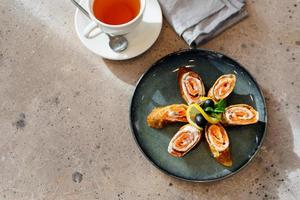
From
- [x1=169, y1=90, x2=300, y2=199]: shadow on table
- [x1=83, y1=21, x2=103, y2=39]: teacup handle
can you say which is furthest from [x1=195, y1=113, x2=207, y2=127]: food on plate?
[x1=83, y1=21, x2=103, y2=39]: teacup handle

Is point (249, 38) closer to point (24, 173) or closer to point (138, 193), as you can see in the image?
point (138, 193)

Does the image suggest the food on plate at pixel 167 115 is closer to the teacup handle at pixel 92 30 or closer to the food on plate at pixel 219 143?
the food on plate at pixel 219 143

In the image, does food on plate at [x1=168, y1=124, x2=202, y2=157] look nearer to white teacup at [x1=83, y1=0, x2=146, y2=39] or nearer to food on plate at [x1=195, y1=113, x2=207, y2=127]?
food on plate at [x1=195, y1=113, x2=207, y2=127]

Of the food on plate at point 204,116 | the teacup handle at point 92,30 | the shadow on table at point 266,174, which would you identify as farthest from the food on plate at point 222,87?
the teacup handle at point 92,30

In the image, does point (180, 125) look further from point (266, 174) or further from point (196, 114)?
point (266, 174)

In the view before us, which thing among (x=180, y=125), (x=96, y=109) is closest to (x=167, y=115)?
(x=180, y=125)

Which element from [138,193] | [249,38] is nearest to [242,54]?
[249,38]
